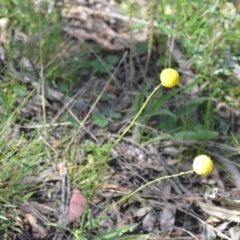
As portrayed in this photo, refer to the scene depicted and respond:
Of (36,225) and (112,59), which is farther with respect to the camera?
(112,59)

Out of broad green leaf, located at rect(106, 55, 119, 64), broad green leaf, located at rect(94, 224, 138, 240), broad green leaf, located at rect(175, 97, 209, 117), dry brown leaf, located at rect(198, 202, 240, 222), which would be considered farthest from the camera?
broad green leaf, located at rect(106, 55, 119, 64)

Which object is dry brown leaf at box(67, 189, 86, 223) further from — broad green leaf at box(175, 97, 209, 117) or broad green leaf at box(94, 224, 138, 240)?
broad green leaf at box(175, 97, 209, 117)

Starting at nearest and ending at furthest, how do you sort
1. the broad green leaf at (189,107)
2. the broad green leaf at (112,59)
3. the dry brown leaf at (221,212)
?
the dry brown leaf at (221,212)
the broad green leaf at (189,107)
the broad green leaf at (112,59)

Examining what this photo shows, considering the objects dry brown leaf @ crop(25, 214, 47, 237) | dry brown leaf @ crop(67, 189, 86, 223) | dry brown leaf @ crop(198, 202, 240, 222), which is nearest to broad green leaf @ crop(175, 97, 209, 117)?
dry brown leaf @ crop(198, 202, 240, 222)

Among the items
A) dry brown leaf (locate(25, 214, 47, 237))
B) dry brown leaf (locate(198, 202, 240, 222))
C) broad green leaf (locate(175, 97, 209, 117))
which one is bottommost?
dry brown leaf (locate(25, 214, 47, 237))

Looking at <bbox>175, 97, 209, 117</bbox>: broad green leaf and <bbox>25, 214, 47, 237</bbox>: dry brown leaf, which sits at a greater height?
<bbox>175, 97, 209, 117</bbox>: broad green leaf

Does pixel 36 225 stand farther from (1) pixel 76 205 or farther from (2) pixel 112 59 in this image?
(2) pixel 112 59

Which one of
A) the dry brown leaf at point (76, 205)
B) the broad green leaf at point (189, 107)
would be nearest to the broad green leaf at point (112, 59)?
the broad green leaf at point (189, 107)

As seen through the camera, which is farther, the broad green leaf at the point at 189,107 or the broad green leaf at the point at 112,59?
the broad green leaf at the point at 112,59

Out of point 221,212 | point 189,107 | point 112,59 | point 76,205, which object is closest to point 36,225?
point 76,205

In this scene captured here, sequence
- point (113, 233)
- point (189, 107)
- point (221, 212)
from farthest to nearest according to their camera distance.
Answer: point (189, 107), point (221, 212), point (113, 233)

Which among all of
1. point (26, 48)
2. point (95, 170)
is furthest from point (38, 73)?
point (95, 170)

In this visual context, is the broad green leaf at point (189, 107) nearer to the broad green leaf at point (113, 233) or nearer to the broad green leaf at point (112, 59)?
the broad green leaf at point (112, 59)
